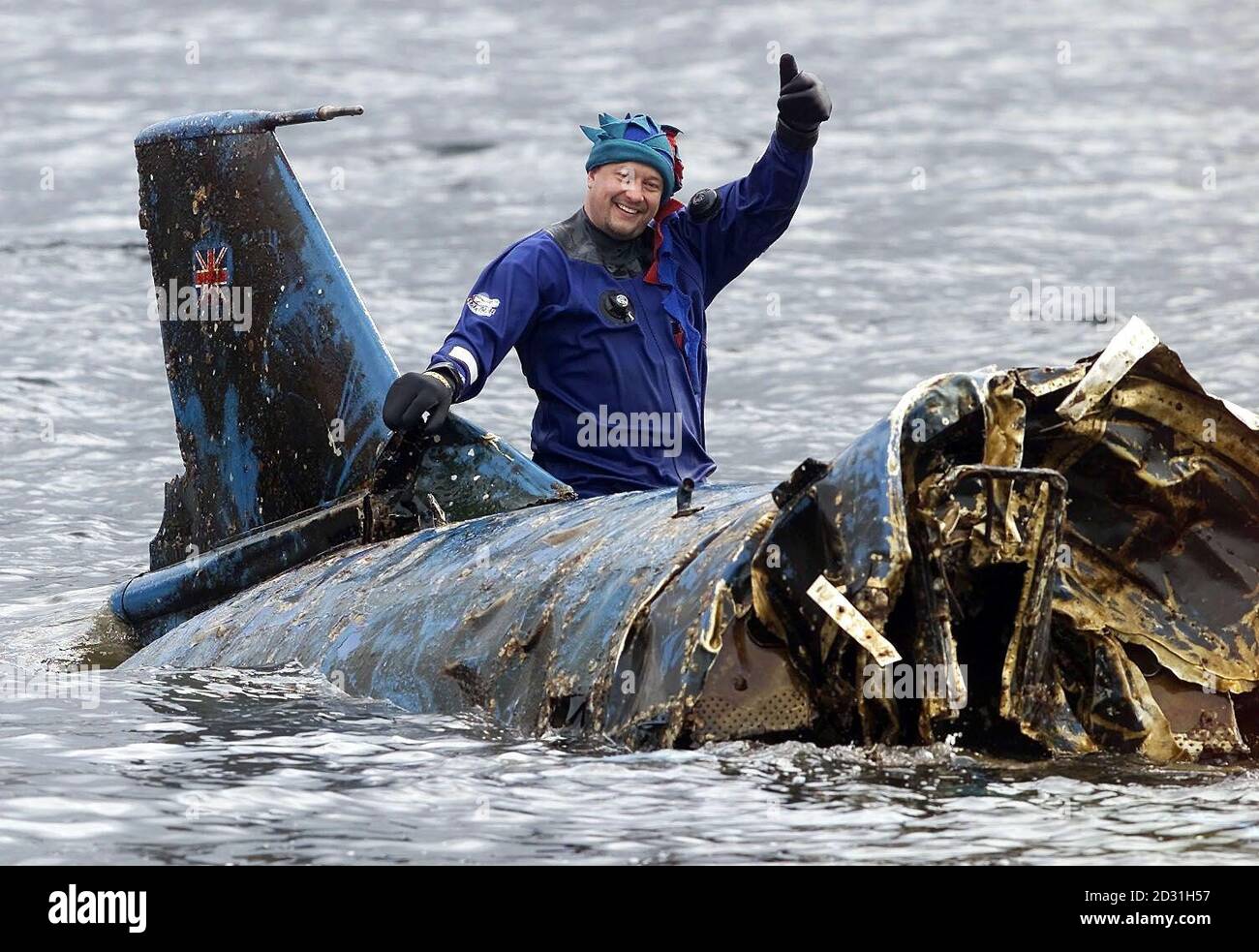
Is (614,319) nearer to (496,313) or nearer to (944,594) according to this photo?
(496,313)

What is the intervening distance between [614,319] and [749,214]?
752 mm

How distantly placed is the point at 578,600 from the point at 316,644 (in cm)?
134

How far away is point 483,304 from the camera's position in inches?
286

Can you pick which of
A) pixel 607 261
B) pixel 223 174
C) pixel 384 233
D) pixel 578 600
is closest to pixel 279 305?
pixel 223 174

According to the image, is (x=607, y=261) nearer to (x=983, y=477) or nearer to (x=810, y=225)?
(x=983, y=477)

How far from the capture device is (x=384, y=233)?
68.2ft

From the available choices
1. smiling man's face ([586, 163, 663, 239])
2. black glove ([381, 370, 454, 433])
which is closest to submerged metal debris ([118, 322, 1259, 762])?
black glove ([381, 370, 454, 433])

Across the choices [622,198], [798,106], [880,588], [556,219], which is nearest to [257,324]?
[622,198]

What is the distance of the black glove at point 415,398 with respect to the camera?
6.88 metres

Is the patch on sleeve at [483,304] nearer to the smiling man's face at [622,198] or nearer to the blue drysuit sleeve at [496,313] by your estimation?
the blue drysuit sleeve at [496,313]

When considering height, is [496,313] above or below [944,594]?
above

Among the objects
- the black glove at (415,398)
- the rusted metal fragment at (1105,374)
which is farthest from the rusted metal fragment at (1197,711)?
the black glove at (415,398)

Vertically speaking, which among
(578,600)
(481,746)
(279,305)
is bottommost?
(481,746)

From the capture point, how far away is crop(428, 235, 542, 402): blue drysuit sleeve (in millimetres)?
7160
